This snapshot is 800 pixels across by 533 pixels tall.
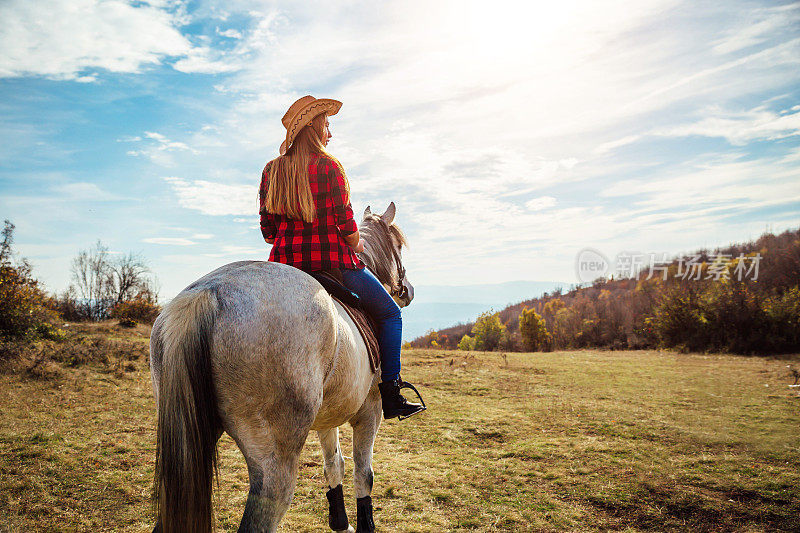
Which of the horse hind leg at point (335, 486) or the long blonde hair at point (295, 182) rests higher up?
the long blonde hair at point (295, 182)

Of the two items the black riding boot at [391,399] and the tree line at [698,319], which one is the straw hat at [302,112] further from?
the tree line at [698,319]

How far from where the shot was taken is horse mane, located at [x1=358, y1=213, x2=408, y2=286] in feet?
12.8

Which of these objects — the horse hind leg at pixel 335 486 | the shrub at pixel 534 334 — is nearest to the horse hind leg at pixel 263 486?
the horse hind leg at pixel 335 486

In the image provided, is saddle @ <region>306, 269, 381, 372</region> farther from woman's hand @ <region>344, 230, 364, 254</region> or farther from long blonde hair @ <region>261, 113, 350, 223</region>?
long blonde hair @ <region>261, 113, 350, 223</region>

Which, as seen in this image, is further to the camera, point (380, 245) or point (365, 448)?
point (380, 245)

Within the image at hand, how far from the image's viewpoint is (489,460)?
6.09m

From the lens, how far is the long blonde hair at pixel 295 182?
8.82 ft

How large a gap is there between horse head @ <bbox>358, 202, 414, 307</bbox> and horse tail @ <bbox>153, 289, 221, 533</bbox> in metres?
1.92

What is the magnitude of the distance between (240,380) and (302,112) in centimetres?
174

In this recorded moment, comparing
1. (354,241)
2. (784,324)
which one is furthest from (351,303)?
(784,324)

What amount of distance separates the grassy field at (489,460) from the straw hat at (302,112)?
139 inches

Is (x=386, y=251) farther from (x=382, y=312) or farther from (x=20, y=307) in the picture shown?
(x=20, y=307)

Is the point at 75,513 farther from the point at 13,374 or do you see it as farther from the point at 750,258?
the point at 750,258

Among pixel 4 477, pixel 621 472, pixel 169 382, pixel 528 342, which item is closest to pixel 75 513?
pixel 4 477
